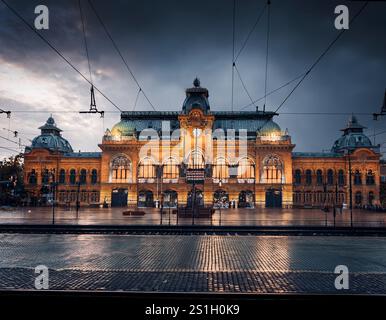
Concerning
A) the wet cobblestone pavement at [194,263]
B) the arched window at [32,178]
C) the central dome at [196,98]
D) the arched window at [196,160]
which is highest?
the central dome at [196,98]

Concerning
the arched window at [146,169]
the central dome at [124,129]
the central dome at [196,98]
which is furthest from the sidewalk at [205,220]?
the central dome at [124,129]

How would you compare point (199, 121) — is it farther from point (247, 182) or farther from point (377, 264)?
point (377, 264)

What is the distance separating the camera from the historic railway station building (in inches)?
2229

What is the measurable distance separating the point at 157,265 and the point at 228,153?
46449 millimetres

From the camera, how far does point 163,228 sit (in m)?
22.8

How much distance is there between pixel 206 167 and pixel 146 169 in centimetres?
1079

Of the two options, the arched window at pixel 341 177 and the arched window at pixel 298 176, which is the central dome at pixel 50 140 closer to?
the arched window at pixel 298 176

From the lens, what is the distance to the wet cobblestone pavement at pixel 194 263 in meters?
9.49

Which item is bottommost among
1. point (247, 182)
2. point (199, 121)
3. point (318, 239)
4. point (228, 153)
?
point (318, 239)

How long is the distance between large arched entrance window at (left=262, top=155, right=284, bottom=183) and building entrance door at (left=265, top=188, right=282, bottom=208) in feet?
5.78

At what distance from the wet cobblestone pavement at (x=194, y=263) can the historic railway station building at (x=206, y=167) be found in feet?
122

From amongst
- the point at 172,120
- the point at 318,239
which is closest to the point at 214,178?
the point at 172,120

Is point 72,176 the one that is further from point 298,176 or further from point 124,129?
point 298,176
